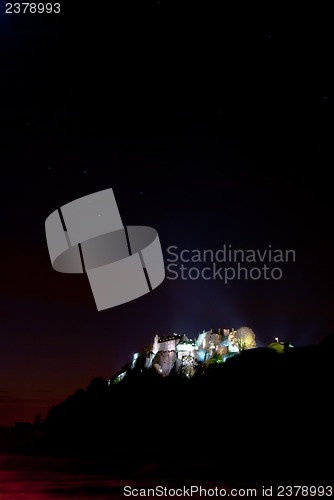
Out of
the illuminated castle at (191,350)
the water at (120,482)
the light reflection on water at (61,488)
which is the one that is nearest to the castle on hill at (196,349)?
the illuminated castle at (191,350)

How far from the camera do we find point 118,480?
1177 cm

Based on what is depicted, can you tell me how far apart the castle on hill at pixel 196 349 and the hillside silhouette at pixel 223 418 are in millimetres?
497

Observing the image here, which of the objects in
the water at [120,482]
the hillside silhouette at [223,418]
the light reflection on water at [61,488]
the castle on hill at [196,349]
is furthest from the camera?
the castle on hill at [196,349]

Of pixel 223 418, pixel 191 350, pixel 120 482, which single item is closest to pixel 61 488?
pixel 120 482

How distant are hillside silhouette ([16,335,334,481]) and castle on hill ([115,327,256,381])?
1.63ft

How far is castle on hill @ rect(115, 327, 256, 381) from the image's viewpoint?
22.6 meters

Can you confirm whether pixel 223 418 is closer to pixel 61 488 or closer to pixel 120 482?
pixel 120 482

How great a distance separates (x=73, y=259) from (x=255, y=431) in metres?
10.0

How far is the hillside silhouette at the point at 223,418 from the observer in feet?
48.5

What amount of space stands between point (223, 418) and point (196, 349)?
575cm

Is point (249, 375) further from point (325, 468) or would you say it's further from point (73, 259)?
point (73, 259)

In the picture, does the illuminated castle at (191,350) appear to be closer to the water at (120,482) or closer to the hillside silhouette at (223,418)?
the hillside silhouette at (223,418)

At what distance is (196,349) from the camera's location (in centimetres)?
2334

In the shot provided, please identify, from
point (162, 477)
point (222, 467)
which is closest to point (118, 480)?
point (162, 477)
